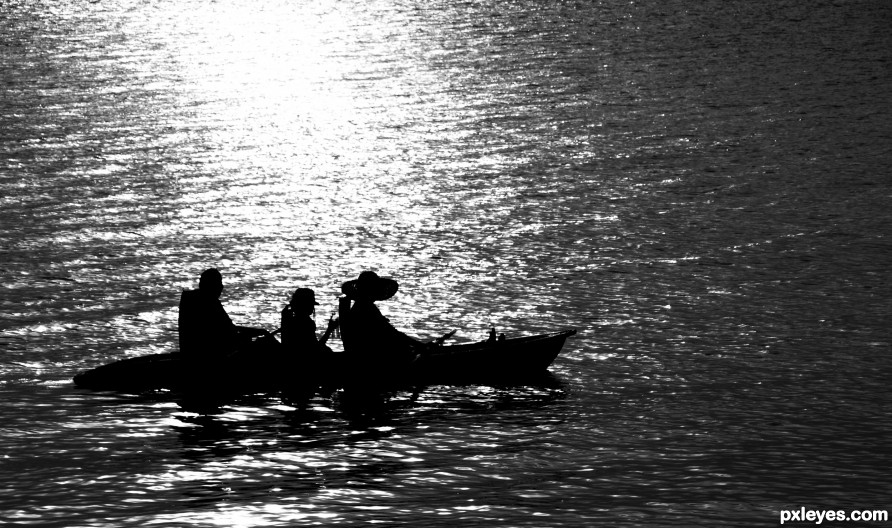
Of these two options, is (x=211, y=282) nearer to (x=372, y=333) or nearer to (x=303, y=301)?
(x=303, y=301)

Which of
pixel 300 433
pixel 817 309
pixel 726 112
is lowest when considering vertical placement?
pixel 300 433

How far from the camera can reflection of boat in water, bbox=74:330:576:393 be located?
2316 centimetres

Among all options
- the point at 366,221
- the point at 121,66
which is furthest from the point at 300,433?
the point at 121,66

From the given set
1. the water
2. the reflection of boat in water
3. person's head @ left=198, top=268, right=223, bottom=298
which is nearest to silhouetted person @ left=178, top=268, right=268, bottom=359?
person's head @ left=198, top=268, right=223, bottom=298

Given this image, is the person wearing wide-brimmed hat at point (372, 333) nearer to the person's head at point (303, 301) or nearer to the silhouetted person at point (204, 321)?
the person's head at point (303, 301)

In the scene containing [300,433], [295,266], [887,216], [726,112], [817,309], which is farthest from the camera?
[726,112]

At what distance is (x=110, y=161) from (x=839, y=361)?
2628cm

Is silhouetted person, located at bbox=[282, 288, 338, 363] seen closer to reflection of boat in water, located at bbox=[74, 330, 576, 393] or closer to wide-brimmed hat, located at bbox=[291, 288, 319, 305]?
wide-brimmed hat, located at bbox=[291, 288, 319, 305]

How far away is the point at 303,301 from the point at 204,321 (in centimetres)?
169

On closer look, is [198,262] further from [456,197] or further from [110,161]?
[110,161]

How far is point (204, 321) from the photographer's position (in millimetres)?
23078

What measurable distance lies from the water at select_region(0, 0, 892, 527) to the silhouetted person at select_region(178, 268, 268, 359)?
0.96 m

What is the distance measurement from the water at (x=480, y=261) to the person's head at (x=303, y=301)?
1.67 meters

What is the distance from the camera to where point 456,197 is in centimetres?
3912
